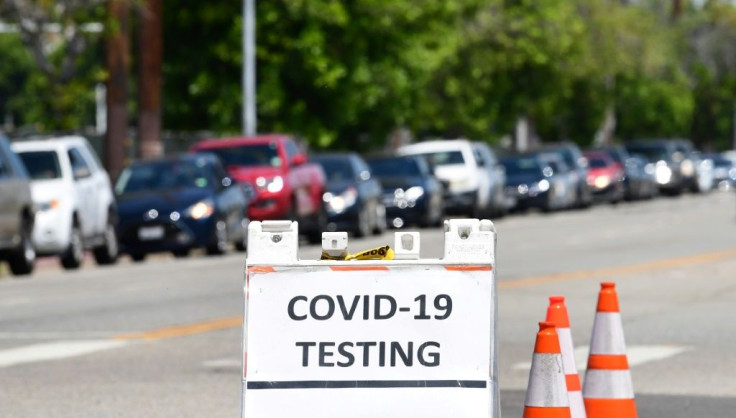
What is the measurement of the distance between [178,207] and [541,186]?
2427 cm

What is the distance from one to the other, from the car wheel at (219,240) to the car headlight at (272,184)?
3.11 meters

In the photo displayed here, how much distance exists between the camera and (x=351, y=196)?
3547cm

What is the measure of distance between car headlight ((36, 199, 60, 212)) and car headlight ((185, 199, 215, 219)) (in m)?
3.08

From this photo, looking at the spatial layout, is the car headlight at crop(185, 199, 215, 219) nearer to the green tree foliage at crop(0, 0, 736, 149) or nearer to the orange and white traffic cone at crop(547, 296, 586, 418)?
the green tree foliage at crop(0, 0, 736, 149)

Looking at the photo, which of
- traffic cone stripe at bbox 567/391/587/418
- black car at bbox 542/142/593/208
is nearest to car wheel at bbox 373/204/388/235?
black car at bbox 542/142/593/208

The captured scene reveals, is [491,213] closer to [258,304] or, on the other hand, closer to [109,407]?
[109,407]

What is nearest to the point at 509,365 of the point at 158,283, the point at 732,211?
the point at 158,283

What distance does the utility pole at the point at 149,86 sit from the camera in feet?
128

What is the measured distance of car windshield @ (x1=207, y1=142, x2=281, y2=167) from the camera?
3334 centimetres

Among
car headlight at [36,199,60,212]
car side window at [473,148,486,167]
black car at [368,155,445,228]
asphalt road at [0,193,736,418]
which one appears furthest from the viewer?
car side window at [473,148,486,167]

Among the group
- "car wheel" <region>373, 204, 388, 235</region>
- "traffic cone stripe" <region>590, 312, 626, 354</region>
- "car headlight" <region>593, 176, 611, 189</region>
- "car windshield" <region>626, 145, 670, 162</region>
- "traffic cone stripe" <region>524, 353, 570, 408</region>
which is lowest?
"car windshield" <region>626, 145, 670, 162</region>

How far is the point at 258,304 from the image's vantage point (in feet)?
24.7

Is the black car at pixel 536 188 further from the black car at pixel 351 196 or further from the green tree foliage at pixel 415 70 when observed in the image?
the black car at pixel 351 196

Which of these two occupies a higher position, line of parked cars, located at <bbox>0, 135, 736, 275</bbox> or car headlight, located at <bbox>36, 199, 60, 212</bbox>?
car headlight, located at <bbox>36, 199, 60, 212</bbox>
